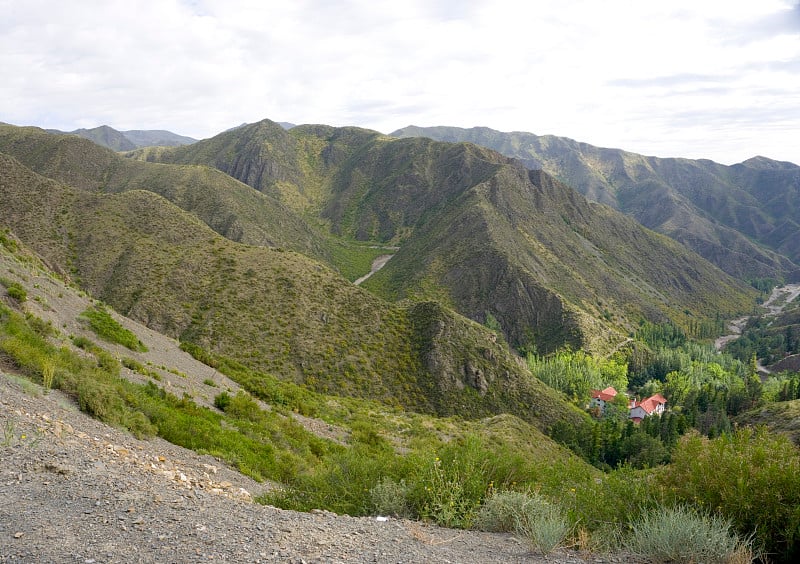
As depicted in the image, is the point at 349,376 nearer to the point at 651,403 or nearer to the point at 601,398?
the point at 601,398

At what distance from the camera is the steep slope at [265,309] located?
1507 inches

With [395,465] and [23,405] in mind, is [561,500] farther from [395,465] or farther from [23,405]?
[23,405]

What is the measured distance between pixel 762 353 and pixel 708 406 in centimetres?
7244

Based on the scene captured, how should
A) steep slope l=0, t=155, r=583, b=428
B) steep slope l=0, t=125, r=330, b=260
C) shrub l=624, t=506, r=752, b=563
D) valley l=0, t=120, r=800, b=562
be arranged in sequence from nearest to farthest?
shrub l=624, t=506, r=752, b=563, valley l=0, t=120, r=800, b=562, steep slope l=0, t=155, r=583, b=428, steep slope l=0, t=125, r=330, b=260

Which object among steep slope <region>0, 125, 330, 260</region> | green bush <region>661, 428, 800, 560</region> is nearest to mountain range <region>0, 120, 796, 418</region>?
steep slope <region>0, 125, 330, 260</region>

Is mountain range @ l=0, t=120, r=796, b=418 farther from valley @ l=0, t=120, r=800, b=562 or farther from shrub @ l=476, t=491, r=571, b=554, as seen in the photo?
shrub @ l=476, t=491, r=571, b=554

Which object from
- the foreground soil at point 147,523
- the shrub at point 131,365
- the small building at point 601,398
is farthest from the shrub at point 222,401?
the small building at point 601,398

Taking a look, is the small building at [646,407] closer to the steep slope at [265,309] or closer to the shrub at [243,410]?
the steep slope at [265,309]

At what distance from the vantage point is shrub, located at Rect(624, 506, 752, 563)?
235 inches

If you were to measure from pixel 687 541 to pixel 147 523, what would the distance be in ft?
23.4

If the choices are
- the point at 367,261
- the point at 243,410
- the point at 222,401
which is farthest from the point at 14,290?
the point at 367,261

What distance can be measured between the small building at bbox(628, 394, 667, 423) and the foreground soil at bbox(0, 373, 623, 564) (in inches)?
3087

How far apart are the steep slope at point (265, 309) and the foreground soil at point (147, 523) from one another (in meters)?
27.2

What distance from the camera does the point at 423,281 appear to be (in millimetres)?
102750
